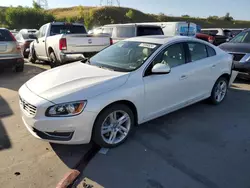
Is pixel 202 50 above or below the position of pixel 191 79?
above

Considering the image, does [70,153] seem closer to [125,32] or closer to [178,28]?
A: [125,32]

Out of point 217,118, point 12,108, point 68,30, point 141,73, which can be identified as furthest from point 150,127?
point 68,30

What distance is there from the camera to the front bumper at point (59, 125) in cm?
312

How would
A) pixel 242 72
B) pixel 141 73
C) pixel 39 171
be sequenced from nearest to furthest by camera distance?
pixel 39 171, pixel 141 73, pixel 242 72

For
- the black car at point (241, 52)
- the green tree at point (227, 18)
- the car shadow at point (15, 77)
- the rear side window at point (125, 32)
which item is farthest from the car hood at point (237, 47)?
the green tree at point (227, 18)

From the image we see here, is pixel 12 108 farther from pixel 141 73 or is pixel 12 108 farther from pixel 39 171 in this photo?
pixel 141 73

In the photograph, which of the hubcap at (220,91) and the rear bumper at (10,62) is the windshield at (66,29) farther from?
the hubcap at (220,91)

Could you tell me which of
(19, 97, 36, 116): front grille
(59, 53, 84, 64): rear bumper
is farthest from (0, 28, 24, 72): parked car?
(19, 97, 36, 116): front grille

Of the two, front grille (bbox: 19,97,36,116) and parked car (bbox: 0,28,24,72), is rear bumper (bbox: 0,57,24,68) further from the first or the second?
front grille (bbox: 19,97,36,116)

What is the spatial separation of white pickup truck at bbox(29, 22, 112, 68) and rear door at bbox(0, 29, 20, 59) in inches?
49.8

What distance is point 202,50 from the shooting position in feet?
16.5

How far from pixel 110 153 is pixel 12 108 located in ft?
9.37

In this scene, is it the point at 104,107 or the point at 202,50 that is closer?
the point at 104,107

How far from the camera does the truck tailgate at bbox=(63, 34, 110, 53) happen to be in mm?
8109
